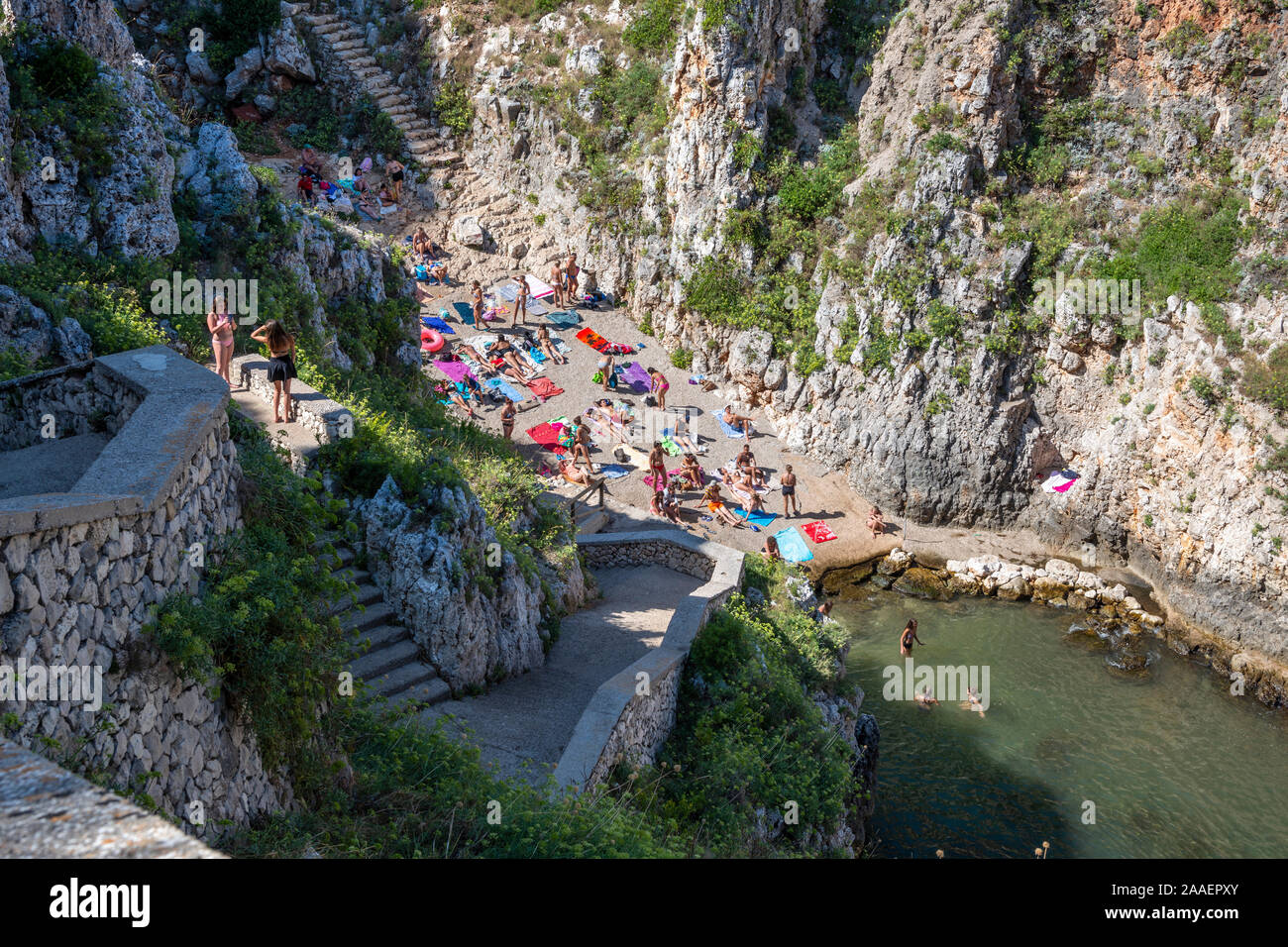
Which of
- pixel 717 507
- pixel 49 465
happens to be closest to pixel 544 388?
pixel 717 507

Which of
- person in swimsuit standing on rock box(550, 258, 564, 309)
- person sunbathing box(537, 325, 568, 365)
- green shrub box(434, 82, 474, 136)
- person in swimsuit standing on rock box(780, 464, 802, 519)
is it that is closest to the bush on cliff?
person in swimsuit standing on rock box(780, 464, 802, 519)

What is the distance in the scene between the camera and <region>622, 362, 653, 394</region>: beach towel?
91.9 ft

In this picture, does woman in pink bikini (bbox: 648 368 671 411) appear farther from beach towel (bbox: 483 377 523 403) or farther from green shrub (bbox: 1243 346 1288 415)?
green shrub (bbox: 1243 346 1288 415)

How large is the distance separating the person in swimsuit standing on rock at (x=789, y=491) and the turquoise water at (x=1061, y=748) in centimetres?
317

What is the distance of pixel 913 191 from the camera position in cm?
2609

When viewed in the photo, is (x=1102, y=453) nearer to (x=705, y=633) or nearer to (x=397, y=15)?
(x=705, y=633)

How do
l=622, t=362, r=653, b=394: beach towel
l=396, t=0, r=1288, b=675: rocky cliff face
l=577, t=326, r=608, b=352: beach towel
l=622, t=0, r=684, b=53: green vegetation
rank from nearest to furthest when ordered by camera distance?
l=396, t=0, r=1288, b=675: rocky cliff face
l=622, t=362, r=653, b=394: beach towel
l=577, t=326, r=608, b=352: beach towel
l=622, t=0, r=684, b=53: green vegetation

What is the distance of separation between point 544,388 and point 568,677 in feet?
50.4

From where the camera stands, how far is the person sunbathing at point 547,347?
28.3m

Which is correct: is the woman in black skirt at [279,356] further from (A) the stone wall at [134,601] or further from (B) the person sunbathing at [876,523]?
(B) the person sunbathing at [876,523]

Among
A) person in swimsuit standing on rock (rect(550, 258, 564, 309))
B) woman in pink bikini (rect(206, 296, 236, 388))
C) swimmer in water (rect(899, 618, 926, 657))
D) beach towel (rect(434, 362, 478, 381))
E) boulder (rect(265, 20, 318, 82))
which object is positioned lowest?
swimmer in water (rect(899, 618, 926, 657))

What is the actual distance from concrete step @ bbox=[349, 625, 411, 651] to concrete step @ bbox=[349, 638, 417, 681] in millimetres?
43

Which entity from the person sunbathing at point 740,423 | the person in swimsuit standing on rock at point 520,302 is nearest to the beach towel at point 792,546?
the person sunbathing at point 740,423

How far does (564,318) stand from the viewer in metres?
30.1
